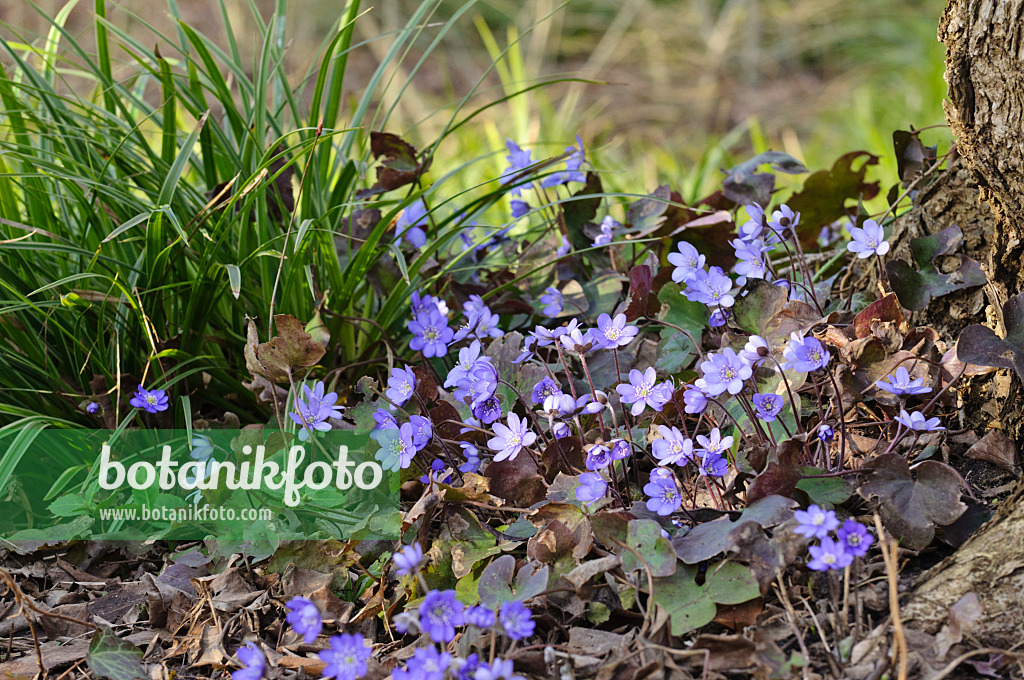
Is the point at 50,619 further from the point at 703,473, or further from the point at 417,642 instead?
the point at 703,473

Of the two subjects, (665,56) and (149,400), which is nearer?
(149,400)

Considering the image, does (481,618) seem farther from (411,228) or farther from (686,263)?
(411,228)

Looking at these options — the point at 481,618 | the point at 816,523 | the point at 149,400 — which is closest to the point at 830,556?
the point at 816,523

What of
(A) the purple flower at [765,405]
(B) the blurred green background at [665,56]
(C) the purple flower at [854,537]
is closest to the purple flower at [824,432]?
(A) the purple flower at [765,405]

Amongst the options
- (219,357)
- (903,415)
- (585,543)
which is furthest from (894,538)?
(219,357)

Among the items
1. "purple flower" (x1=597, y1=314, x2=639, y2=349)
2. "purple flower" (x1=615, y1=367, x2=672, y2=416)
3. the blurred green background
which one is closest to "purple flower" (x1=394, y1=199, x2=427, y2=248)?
"purple flower" (x1=597, y1=314, x2=639, y2=349)

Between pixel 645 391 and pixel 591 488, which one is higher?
pixel 645 391
